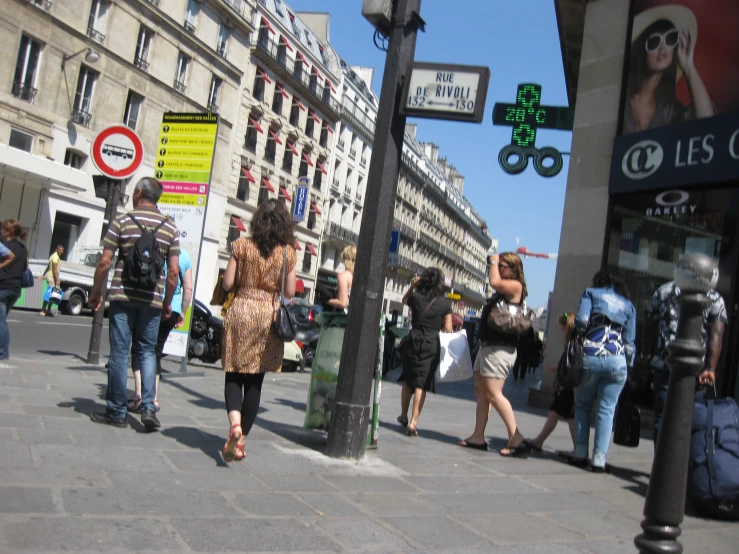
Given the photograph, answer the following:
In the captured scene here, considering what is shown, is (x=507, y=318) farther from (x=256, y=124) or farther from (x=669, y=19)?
(x=256, y=124)

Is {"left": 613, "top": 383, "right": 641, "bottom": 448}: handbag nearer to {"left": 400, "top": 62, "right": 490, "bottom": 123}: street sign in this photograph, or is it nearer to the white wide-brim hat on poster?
{"left": 400, "top": 62, "right": 490, "bottom": 123}: street sign

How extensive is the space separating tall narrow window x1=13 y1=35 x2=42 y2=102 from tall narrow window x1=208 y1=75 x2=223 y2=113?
11.8m

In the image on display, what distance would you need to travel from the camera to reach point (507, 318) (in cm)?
660

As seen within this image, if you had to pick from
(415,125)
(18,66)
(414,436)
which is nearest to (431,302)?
(414,436)

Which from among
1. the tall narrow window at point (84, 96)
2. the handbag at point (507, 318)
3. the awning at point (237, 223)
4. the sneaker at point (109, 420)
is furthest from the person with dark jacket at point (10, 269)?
the awning at point (237, 223)

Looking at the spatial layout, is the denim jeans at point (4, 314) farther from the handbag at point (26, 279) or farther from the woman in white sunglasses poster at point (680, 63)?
the woman in white sunglasses poster at point (680, 63)

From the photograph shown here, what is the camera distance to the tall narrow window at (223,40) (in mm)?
41875

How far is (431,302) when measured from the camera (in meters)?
7.66

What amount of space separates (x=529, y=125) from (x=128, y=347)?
30.8ft

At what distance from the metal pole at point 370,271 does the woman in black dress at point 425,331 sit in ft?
5.90

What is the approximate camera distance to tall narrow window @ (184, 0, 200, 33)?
38656 mm

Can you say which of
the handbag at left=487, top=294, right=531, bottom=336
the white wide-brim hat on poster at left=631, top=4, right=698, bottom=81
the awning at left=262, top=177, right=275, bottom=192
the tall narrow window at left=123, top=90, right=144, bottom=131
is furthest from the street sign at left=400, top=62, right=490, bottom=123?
the awning at left=262, top=177, right=275, bottom=192

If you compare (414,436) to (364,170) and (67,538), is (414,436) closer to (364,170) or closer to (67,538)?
(67,538)

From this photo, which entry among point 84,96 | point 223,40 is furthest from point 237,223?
point 84,96
